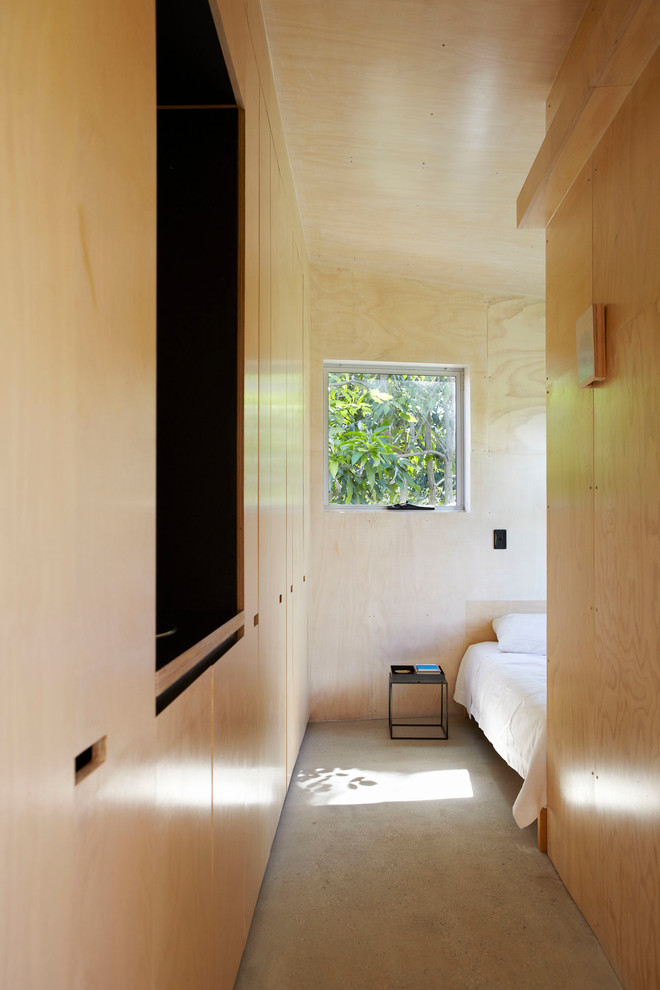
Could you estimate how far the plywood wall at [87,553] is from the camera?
1.72 ft

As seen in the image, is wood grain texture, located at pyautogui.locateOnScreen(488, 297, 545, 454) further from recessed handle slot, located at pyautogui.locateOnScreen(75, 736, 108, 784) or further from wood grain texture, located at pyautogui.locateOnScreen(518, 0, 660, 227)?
recessed handle slot, located at pyautogui.locateOnScreen(75, 736, 108, 784)

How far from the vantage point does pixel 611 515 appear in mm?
1683

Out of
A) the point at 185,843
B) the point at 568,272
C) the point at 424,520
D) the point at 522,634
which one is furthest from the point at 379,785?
the point at 568,272

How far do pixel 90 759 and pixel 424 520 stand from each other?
3244 millimetres

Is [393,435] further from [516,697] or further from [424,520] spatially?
[516,697]

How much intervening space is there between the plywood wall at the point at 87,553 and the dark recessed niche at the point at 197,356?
40 cm

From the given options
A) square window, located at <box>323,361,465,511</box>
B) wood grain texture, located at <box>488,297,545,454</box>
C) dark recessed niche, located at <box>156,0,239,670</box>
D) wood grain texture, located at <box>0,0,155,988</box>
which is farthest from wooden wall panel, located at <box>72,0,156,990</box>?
wood grain texture, located at <box>488,297,545,454</box>

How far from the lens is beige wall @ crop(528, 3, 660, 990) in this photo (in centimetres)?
143

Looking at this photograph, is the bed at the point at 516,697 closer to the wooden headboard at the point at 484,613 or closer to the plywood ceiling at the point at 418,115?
the wooden headboard at the point at 484,613

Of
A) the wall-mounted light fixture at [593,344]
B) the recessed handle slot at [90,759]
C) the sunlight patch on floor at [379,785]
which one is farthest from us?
the sunlight patch on floor at [379,785]

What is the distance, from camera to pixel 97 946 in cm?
69

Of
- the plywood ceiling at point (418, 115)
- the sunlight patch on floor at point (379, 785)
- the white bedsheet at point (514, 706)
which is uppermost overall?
the plywood ceiling at point (418, 115)

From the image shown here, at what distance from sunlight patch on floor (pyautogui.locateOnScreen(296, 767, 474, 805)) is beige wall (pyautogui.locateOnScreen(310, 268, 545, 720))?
2.64 feet

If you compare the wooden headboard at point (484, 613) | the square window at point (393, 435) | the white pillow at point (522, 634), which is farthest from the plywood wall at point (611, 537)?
the square window at point (393, 435)
